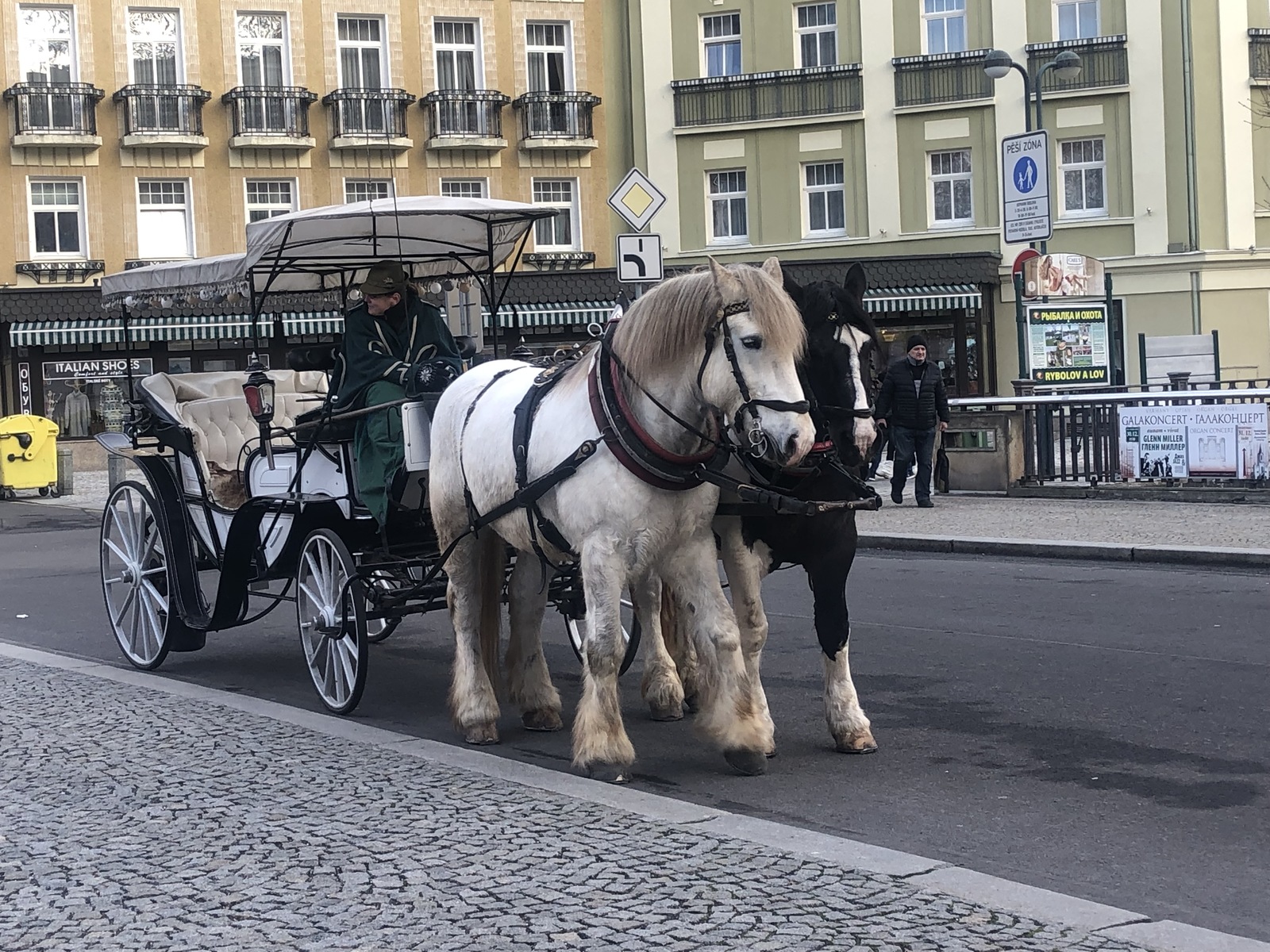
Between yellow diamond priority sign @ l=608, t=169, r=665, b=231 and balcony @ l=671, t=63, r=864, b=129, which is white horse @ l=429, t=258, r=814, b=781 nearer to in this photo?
yellow diamond priority sign @ l=608, t=169, r=665, b=231

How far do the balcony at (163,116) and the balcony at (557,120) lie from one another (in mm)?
7411

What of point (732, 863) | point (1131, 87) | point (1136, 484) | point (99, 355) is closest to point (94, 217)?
point (99, 355)

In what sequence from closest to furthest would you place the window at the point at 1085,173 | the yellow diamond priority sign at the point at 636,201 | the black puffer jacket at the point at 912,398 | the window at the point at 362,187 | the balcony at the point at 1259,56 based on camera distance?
the yellow diamond priority sign at the point at 636,201 < the black puffer jacket at the point at 912,398 < the balcony at the point at 1259,56 < the window at the point at 1085,173 < the window at the point at 362,187

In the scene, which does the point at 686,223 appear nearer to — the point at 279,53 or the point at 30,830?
the point at 279,53

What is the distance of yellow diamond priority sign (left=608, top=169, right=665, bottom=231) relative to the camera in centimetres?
1507

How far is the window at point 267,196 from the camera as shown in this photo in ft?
125

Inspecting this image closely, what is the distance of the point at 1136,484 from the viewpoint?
1828 centimetres

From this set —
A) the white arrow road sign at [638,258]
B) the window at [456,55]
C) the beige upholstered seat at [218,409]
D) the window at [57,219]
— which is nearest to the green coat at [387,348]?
the beige upholstered seat at [218,409]

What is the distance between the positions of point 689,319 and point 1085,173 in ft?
109

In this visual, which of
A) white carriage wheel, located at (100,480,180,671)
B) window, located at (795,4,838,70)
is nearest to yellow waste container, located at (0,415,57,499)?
window, located at (795,4,838,70)

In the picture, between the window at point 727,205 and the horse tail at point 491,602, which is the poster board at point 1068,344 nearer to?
the horse tail at point 491,602

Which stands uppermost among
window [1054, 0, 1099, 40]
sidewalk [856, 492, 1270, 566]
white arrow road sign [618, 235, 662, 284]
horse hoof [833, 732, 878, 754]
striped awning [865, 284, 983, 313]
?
window [1054, 0, 1099, 40]

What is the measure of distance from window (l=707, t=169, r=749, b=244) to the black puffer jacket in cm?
2072

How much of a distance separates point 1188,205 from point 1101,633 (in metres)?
28.3
